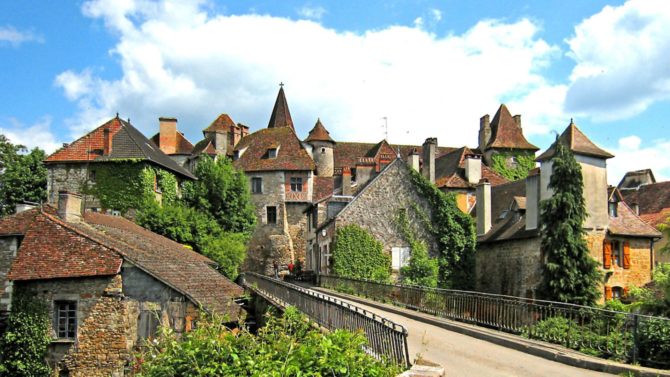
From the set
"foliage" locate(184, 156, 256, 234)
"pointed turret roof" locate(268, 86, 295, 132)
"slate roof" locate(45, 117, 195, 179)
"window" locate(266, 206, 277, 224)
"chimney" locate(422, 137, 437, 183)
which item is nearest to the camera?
"slate roof" locate(45, 117, 195, 179)

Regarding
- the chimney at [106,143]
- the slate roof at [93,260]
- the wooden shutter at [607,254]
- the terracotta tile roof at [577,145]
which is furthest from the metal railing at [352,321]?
the chimney at [106,143]

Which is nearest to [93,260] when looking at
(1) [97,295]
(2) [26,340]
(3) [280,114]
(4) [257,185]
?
(1) [97,295]

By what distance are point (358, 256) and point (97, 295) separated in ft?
53.2

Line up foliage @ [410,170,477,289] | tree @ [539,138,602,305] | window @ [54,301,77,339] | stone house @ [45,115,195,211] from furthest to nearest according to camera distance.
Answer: stone house @ [45,115,195,211] → foliage @ [410,170,477,289] → tree @ [539,138,602,305] → window @ [54,301,77,339]

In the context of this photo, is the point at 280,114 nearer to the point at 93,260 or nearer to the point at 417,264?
the point at 417,264

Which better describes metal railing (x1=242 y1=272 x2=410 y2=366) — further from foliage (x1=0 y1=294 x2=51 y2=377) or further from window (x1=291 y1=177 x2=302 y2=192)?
window (x1=291 y1=177 x2=302 y2=192)

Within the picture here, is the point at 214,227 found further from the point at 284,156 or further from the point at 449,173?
the point at 449,173

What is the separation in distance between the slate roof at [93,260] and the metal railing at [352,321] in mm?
2588

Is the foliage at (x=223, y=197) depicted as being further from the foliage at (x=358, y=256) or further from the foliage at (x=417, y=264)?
the foliage at (x=417, y=264)

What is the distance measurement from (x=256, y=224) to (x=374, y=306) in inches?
1085

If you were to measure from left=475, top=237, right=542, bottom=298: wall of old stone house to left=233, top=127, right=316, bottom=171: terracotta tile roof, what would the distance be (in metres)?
19.3

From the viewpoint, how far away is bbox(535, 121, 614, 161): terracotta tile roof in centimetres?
3044

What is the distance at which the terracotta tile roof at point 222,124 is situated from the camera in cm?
6103

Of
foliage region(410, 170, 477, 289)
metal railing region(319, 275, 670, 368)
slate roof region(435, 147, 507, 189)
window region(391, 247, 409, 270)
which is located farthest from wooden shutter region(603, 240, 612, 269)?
slate roof region(435, 147, 507, 189)
